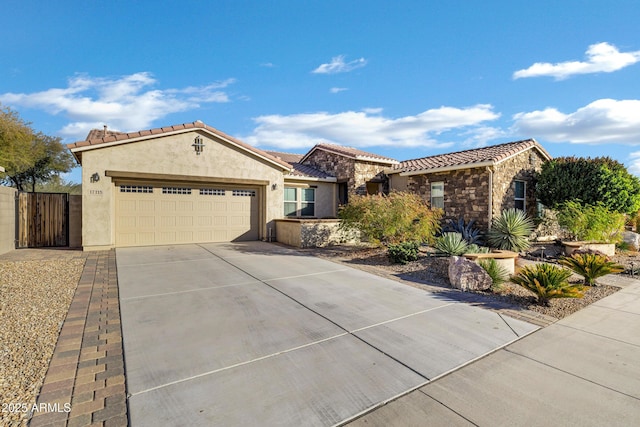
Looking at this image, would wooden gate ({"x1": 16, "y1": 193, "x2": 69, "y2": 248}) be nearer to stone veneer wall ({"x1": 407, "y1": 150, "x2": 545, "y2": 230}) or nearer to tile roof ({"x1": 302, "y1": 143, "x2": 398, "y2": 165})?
tile roof ({"x1": 302, "y1": 143, "x2": 398, "y2": 165})

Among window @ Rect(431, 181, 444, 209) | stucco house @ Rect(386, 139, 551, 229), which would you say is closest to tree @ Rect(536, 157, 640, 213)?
stucco house @ Rect(386, 139, 551, 229)

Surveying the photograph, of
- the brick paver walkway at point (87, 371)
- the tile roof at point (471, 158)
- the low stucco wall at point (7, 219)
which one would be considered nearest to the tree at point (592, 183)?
A: the tile roof at point (471, 158)

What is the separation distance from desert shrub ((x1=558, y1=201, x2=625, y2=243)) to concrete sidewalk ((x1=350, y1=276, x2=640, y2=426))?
29.2ft

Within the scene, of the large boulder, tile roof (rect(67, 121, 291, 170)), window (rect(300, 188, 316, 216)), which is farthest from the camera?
window (rect(300, 188, 316, 216))

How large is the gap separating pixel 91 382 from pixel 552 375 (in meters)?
4.64

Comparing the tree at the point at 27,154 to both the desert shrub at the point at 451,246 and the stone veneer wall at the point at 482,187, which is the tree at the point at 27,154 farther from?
the desert shrub at the point at 451,246

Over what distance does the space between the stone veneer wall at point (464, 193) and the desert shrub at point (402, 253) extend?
4990 millimetres

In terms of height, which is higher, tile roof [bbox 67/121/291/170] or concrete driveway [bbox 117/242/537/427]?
tile roof [bbox 67/121/291/170]

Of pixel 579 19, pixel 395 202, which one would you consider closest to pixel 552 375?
pixel 395 202

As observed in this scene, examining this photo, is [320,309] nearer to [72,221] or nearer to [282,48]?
[282,48]

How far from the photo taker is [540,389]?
298 cm

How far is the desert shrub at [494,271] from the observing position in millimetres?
6633

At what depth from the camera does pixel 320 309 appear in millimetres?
5137

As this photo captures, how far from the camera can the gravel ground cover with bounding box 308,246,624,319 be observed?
5.51 meters
